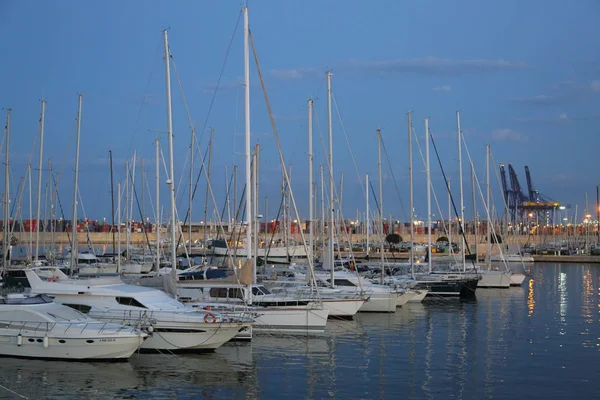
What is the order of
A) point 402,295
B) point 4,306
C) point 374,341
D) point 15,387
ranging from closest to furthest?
point 15,387
point 4,306
point 374,341
point 402,295

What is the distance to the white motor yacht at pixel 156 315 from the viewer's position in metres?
24.2

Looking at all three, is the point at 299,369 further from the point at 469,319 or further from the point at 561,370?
the point at 469,319

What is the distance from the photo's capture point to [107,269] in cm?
5359

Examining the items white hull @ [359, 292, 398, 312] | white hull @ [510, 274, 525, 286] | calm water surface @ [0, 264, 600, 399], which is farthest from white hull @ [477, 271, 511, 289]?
calm water surface @ [0, 264, 600, 399]

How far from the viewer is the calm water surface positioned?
67.4 feet

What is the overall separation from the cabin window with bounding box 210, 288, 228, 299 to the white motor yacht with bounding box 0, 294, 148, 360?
23.3 feet

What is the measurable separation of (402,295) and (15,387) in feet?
76.9

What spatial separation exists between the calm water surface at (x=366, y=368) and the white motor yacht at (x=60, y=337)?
331 mm

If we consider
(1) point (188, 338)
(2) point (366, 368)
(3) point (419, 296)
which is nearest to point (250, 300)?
(1) point (188, 338)

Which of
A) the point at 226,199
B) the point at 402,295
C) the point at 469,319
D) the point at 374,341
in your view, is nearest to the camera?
the point at 374,341

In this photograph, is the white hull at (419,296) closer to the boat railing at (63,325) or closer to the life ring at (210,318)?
the life ring at (210,318)

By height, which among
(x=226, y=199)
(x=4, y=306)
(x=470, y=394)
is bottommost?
(x=470, y=394)

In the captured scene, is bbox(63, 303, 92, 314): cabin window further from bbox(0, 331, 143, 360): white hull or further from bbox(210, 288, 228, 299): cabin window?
bbox(210, 288, 228, 299): cabin window

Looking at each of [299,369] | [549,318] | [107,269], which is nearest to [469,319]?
[549,318]
